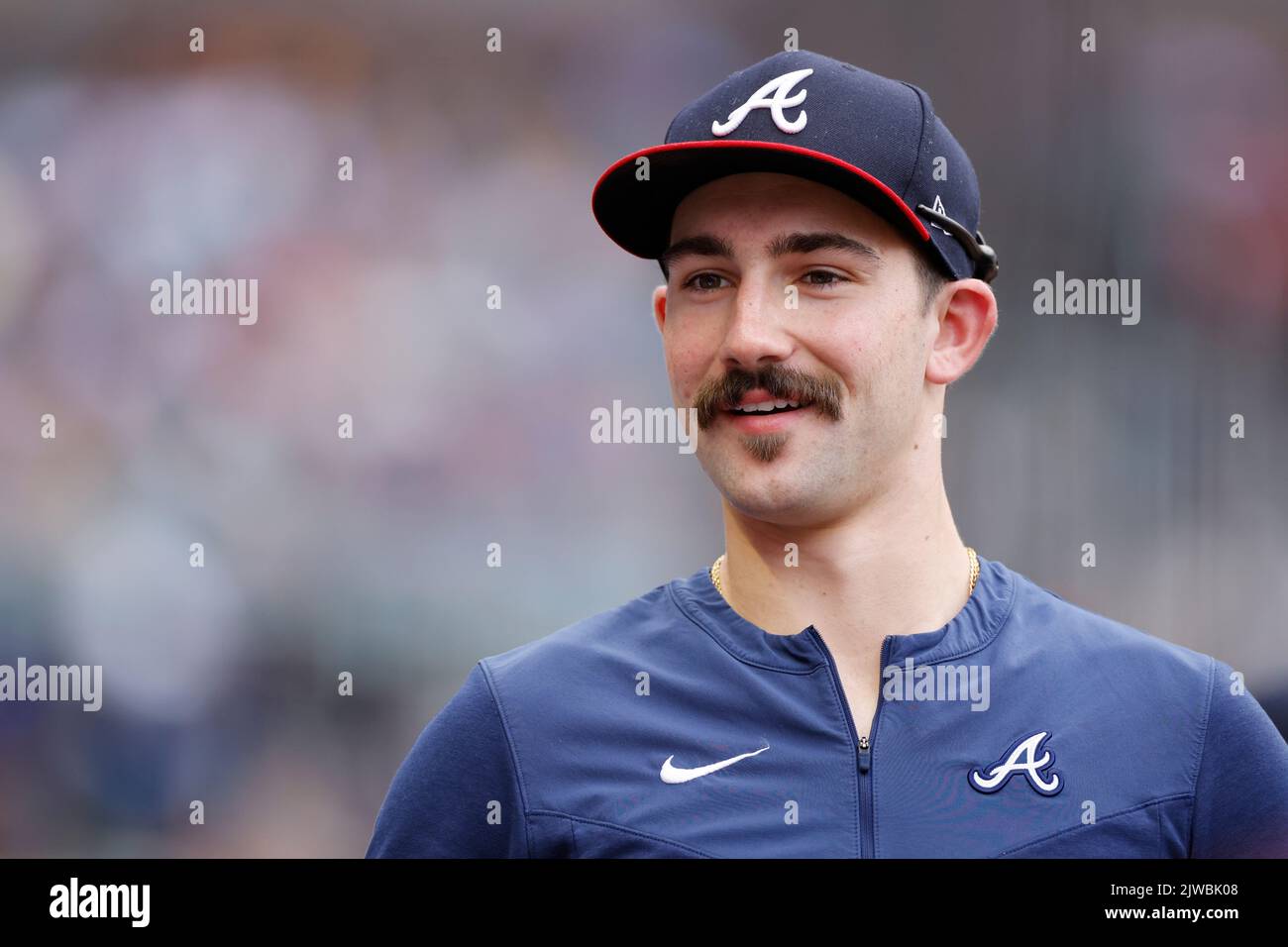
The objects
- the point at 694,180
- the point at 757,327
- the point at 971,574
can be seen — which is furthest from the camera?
the point at 971,574

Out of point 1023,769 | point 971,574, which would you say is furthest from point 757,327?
point 1023,769

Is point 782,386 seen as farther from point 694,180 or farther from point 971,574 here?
point 971,574

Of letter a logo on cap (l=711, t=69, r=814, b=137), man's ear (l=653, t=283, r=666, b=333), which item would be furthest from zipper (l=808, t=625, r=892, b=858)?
letter a logo on cap (l=711, t=69, r=814, b=137)

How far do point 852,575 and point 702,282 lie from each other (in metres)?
0.42

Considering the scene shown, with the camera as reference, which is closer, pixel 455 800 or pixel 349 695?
pixel 455 800

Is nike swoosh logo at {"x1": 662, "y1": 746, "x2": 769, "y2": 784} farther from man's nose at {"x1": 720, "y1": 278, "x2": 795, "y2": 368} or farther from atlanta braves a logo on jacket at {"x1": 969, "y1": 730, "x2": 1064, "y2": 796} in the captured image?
man's nose at {"x1": 720, "y1": 278, "x2": 795, "y2": 368}

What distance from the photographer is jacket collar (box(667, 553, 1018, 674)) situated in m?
1.67

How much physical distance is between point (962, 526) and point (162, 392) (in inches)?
69.1

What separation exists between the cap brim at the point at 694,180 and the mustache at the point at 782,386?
0.22 metres

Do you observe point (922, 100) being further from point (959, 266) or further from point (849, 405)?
point (849, 405)

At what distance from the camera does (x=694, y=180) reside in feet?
5.55

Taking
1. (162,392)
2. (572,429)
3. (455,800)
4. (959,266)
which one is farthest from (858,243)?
(162,392)

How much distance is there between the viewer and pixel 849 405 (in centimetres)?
164

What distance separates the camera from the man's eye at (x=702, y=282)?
1.68 meters
